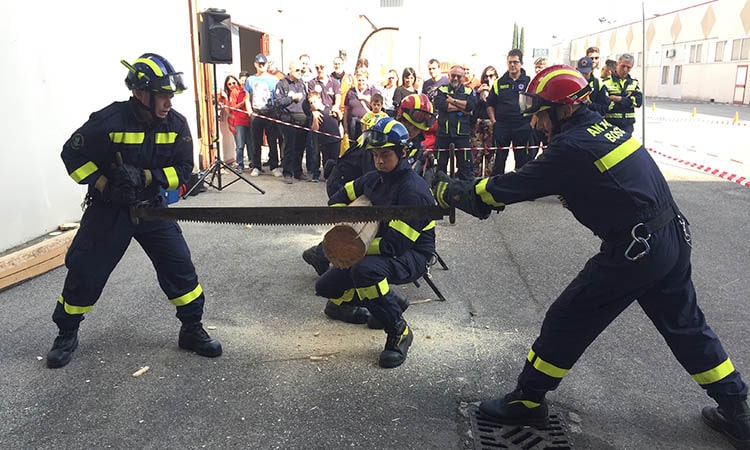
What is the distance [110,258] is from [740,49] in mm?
41817

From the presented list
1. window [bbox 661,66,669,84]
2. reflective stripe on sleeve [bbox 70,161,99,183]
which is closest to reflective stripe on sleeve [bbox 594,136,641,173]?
reflective stripe on sleeve [bbox 70,161,99,183]

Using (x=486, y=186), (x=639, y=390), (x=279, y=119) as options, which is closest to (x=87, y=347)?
(x=486, y=186)

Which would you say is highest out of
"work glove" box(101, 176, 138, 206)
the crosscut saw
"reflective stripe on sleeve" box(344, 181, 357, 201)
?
"work glove" box(101, 176, 138, 206)

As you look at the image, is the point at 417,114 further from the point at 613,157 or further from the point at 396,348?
the point at 613,157

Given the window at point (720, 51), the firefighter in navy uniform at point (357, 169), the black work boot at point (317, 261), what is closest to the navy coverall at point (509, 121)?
the firefighter in navy uniform at point (357, 169)

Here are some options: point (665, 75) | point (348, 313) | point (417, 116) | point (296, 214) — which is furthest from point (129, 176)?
point (665, 75)

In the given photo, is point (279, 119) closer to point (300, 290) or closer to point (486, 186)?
point (300, 290)

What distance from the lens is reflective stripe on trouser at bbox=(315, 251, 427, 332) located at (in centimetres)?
373

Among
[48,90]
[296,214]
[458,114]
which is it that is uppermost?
[48,90]

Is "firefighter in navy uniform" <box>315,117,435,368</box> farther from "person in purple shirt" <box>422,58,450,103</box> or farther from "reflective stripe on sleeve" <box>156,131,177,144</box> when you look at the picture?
"person in purple shirt" <box>422,58,450,103</box>

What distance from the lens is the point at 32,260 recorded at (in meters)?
5.44

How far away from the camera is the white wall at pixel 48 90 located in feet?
18.9

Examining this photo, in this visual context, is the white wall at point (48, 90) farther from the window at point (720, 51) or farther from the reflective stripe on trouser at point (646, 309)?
the window at point (720, 51)

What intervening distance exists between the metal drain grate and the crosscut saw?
1143 millimetres
